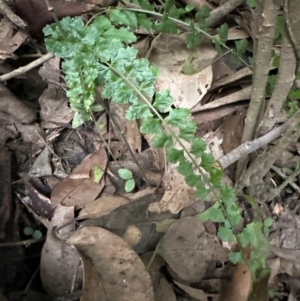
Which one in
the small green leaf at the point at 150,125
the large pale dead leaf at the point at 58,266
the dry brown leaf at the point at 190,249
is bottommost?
the dry brown leaf at the point at 190,249

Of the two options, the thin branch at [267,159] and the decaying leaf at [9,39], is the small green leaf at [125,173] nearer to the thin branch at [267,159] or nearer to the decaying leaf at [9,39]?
the thin branch at [267,159]

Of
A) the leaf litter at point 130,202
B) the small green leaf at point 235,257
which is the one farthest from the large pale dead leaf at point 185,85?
the small green leaf at point 235,257

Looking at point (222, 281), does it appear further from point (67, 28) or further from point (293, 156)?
point (67, 28)

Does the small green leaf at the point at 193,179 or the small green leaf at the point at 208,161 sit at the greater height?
the small green leaf at the point at 208,161

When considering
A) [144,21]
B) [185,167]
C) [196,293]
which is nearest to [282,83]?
[185,167]

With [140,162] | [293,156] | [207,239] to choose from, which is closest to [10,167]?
[140,162]

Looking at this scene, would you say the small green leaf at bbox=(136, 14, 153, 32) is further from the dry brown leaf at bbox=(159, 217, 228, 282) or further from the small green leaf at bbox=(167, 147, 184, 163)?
the dry brown leaf at bbox=(159, 217, 228, 282)

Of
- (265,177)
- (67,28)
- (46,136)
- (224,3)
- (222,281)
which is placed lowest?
(222,281)
